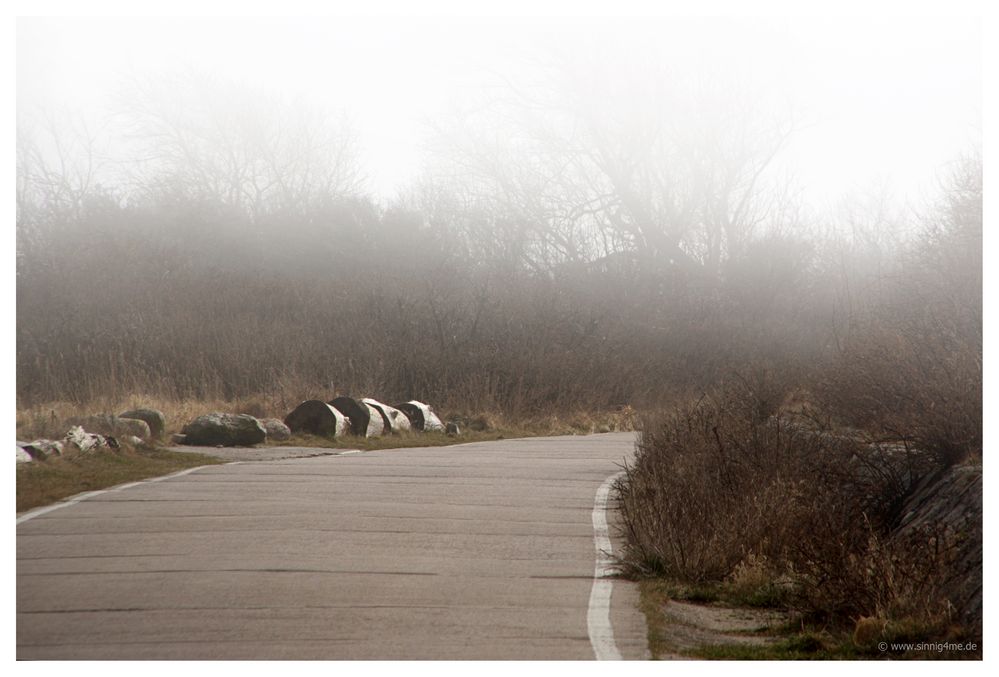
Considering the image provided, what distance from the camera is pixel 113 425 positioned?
14055mm

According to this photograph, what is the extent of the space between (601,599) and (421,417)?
49.5 ft

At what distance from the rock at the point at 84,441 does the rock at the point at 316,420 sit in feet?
18.7

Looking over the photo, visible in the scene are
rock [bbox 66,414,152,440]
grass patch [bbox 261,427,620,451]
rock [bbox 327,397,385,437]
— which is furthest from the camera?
rock [bbox 327,397,385,437]

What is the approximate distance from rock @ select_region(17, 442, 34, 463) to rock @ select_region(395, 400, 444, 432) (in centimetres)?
1259

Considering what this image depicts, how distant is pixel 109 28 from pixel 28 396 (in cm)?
334

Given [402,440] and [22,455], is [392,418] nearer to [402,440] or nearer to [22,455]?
[402,440]

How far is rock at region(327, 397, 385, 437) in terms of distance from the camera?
19422 millimetres

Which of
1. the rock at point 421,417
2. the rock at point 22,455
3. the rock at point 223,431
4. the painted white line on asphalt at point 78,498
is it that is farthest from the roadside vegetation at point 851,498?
the rock at point 421,417

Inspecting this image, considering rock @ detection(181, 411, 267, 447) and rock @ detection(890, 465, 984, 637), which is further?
rock @ detection(181, 411, 267, 447)

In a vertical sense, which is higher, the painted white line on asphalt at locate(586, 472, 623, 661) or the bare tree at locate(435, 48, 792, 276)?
the bare tree at locate(435, 48, 792, 276)

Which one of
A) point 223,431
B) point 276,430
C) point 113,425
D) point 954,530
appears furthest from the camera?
point 276,430

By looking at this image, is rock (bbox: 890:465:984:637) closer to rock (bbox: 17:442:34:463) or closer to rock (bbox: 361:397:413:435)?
rock (bbox: 17:442:34:463)

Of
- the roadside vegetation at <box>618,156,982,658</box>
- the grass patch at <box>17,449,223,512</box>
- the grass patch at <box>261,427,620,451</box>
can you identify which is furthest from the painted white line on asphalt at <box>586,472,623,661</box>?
the grass patch at <box>261,427,620,451</box>

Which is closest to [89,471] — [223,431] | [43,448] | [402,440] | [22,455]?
[43,448]
